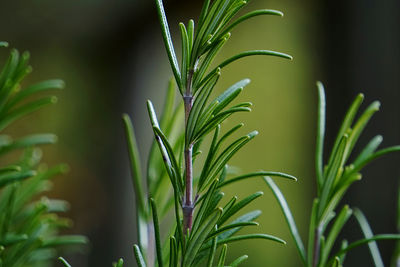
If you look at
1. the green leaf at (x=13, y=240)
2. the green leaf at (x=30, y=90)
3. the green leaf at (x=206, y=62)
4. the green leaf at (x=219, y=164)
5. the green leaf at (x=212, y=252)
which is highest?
the green leaf at (x=30, y=90)

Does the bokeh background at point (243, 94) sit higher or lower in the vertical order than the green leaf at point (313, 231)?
higher

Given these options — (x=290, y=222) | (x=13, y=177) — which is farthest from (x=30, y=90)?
(x=290, y=222)

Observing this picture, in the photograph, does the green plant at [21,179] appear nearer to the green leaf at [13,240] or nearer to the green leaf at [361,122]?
the green leaf at [13,240]

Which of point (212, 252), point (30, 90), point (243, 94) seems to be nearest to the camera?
point (212, 252)

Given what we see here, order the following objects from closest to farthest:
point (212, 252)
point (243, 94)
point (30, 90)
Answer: point (212, 252) → point (30, 90) → point (243, 94)

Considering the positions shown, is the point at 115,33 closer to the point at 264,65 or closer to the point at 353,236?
the point at 264,65

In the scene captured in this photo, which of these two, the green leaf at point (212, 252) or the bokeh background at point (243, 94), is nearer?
the green leaf at point (212, 252)

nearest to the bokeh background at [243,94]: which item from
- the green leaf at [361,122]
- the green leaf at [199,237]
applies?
the green leaf at [361,122]

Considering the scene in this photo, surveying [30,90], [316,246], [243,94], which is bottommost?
[316,246]

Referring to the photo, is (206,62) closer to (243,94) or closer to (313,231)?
(313,231)

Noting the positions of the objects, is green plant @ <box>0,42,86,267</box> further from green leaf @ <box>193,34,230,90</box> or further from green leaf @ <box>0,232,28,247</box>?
green leaf @ <box>193,34,230,90</box>
